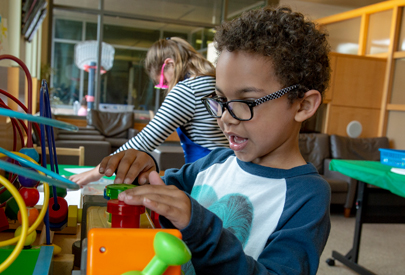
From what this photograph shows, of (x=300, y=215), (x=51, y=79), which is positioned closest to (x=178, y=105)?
(x=300, y=215)

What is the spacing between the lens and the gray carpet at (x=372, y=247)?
280 centimetres

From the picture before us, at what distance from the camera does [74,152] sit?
8.38ft

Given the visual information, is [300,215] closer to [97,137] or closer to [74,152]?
[74,152]

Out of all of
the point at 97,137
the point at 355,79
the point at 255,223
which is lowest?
the point at 97,137

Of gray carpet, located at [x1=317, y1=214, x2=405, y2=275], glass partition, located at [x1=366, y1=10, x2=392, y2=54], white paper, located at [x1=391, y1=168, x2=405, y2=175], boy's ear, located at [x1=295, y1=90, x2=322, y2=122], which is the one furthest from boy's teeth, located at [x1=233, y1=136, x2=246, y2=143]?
glass partition, located at [x1=366, y1=10, x2=392, y2=54]

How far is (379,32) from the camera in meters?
5.53

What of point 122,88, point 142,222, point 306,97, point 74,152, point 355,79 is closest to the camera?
point 142,222

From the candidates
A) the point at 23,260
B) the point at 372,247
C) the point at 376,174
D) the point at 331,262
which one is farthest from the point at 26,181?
the point at 372,247

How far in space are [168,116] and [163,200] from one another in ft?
3.30

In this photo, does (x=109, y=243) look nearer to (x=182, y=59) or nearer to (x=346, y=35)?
(x=182, y=59)

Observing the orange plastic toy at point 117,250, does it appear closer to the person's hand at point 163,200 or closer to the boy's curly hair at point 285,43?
the person's hand at point 163,200

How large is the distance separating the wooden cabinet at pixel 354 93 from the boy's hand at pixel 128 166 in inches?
185

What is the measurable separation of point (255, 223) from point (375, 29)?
579cm

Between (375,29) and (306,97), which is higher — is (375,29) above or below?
above
